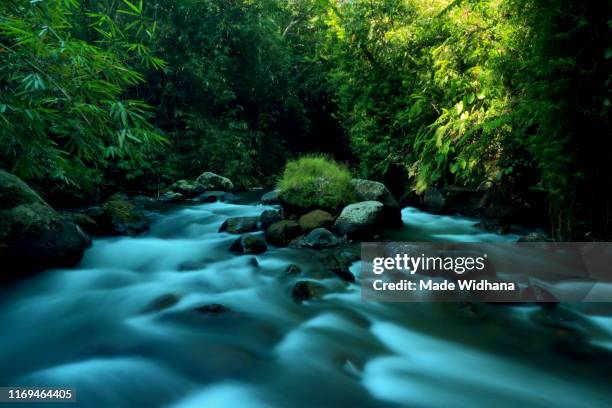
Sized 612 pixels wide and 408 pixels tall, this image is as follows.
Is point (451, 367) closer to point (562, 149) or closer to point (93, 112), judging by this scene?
point (562, 149)

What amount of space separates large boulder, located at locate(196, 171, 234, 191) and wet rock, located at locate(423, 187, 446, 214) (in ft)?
22.0

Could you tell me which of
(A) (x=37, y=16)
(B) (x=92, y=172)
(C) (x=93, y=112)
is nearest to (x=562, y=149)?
(C) (x=93, y=112)

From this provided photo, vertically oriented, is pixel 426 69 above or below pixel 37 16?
above

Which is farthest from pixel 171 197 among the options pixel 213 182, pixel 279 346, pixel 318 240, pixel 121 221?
pixel 279 346

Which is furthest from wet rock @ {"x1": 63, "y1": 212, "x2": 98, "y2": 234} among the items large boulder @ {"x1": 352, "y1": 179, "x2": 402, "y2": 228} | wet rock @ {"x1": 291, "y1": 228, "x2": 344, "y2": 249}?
large boulder @ {"x1": 352, "y1": 179, "x2": 402, "y2": 228}

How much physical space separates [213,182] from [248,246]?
7513 mm

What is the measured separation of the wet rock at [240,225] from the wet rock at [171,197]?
401 cm

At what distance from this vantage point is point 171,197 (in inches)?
437

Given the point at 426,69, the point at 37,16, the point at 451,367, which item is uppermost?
the point at 426,69

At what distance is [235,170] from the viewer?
45.9ft

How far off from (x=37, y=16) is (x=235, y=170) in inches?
408

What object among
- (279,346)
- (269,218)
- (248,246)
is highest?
(269,218)

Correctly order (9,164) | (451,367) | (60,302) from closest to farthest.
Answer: (451,367)
(60,302)
(9,164)

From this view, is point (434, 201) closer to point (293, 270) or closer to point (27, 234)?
point (293, 270)
